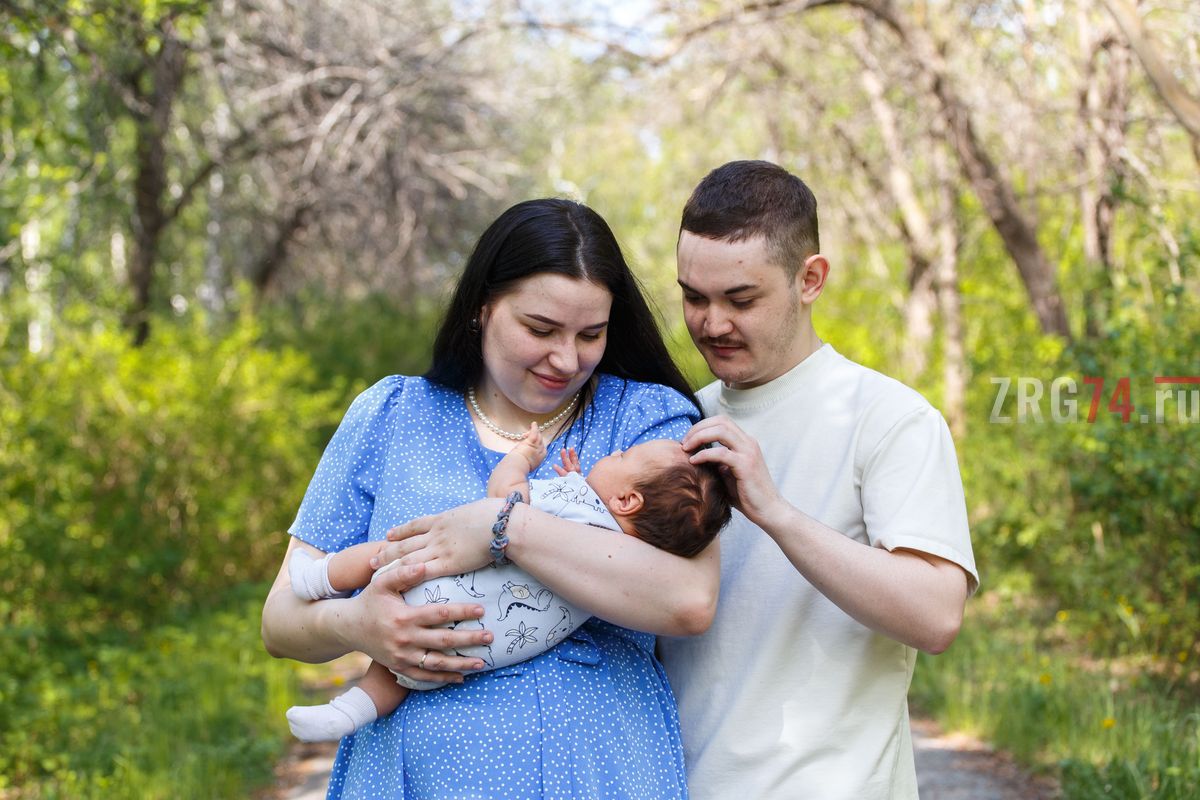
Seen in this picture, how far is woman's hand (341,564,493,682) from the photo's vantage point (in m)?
2.04

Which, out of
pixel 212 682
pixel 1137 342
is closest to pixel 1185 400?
pixel 1137 342

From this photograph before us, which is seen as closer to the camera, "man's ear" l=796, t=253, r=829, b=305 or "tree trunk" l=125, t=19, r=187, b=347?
"man's ear" l=796, t=253, r=829, b=305

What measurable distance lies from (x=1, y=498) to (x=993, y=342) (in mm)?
6146

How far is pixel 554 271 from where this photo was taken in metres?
2.25

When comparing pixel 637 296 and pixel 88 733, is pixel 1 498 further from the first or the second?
pixel 637 296

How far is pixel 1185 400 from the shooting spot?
5.12m

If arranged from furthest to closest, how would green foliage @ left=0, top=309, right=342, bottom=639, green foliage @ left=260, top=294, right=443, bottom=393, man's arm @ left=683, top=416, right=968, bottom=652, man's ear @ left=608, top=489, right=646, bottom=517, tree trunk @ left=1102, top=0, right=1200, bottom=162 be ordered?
green foliage @ left=260, top=294, right=443, bottom=393
green foliage @ left=0, top=309, right=342, bottom=639
tree trunk @ left=1102, top=0, right=1200, bottom=162
man's ear @ left=608, top=489, right=646, bottom=517
man's arm @ left=683, top=416, right=968, bottom=652

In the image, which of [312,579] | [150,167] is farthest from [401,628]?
[150,167]

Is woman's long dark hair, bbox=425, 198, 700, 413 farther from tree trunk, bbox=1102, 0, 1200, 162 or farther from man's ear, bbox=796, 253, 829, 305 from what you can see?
tree trunk, bbox=1102, 0, 1200, 162

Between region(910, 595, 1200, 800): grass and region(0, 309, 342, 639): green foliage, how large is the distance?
400 centimetres

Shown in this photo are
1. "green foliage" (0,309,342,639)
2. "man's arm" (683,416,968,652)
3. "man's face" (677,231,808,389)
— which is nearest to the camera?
"man's arm" (683,416,968,652)

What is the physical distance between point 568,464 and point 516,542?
280 millimetres

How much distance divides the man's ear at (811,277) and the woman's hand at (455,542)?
0.70 m

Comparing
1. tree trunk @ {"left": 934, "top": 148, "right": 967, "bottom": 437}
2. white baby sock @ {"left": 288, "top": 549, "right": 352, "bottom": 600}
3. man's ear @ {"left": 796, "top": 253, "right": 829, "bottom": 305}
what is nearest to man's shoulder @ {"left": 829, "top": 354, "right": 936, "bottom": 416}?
man's ear @ {"left": 796, "top": 253, "right": 829, "bottom": 305}
